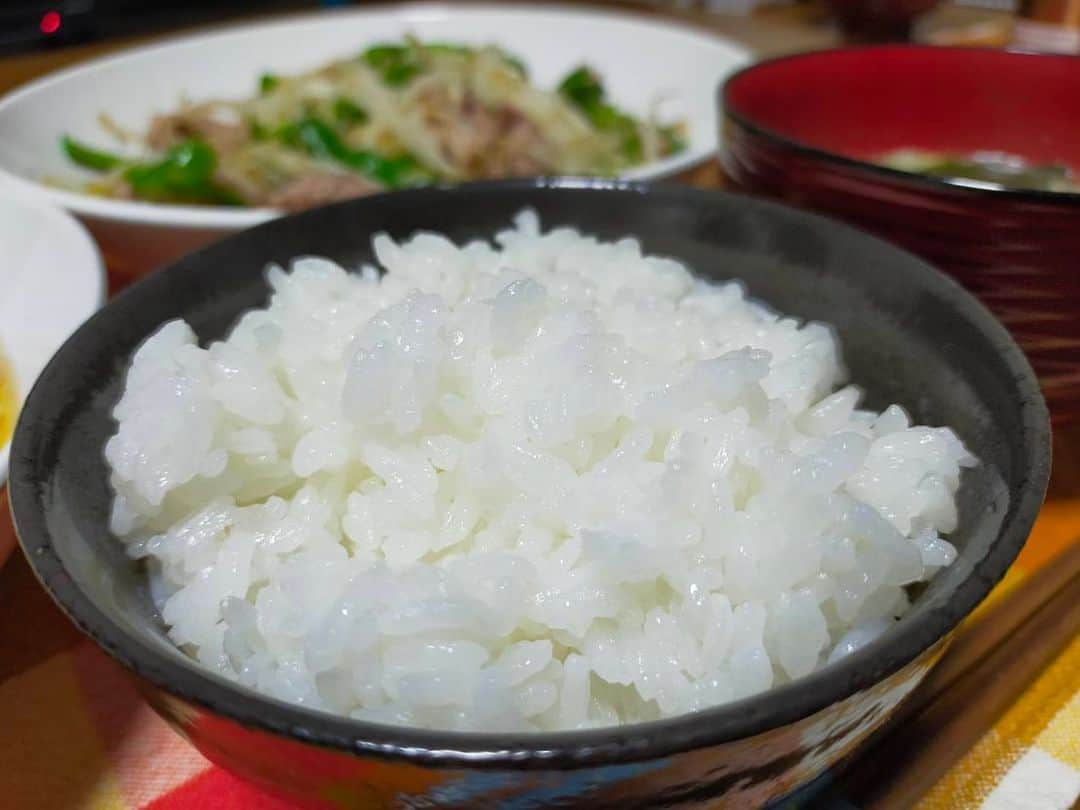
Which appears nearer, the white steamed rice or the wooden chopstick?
the white steamed rice

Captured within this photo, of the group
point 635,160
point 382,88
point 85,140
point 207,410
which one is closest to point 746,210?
point 207,410

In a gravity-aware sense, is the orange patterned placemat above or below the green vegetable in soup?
below

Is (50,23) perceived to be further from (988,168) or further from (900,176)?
(900,176)

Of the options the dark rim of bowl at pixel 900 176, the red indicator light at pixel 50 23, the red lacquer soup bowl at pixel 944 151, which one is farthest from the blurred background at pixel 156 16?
the dark rim of bowl at pixel 900 176

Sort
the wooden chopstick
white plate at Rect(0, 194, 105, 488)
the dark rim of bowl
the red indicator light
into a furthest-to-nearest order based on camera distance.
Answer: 1. the red indicator light
2. white plate at Rect(0, 194, 105, 488)
3. the dark rim of bowl
4. the wooden chopstick

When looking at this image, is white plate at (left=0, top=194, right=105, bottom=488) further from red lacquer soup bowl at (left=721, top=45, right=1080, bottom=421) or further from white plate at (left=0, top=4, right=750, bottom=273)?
red lacquer soup bowl at (left=721, top=45, right=1080, bottom=421)

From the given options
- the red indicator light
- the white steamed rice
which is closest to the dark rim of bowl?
the white steamed rice

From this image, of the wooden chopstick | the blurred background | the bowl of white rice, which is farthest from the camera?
the blurred background

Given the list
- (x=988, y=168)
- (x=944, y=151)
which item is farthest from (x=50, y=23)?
(x=988, y=168)
